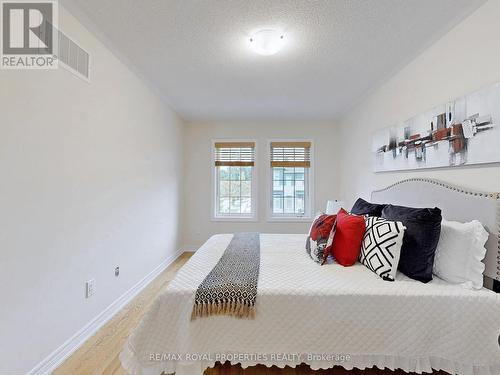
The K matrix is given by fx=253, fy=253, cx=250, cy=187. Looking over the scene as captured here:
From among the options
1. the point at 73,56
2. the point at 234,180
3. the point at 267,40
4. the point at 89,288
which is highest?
the point at 267,40

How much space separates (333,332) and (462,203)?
127 cm

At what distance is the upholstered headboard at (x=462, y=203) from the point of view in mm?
1516

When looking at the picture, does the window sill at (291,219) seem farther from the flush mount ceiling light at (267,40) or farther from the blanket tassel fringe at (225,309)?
Answer: the blanket tassel fringe at (225,309)

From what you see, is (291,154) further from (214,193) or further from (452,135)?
(452,135)

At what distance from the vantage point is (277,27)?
6.50 ft

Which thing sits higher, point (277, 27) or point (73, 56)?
point (277, 27)

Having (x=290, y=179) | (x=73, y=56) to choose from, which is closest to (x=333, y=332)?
(x=73, y=56)

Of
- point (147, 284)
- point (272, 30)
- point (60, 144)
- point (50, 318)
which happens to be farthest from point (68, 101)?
point (147, 284)

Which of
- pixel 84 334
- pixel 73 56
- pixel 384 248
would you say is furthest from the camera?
pixel 84 334

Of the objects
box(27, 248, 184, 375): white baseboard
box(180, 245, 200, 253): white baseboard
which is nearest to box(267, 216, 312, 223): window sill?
box(180, 245, 200, 253): white baseboard

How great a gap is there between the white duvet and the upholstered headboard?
0.71 ft

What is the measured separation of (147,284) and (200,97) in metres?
2.52

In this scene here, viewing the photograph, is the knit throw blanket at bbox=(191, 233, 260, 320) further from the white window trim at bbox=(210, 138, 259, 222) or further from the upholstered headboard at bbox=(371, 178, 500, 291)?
the white window trim at bbox=(210, 138, 259, 222)

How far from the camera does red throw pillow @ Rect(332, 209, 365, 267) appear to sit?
6.25 ft
